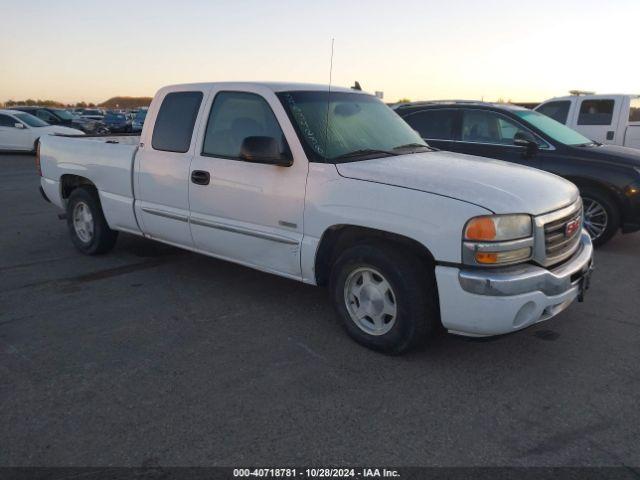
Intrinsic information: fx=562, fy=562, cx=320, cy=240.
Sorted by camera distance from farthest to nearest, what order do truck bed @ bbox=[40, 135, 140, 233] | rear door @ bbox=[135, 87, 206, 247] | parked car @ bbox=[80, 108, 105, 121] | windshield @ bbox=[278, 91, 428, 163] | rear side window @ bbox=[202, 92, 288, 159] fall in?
parked car @ bbox=[80, 108, 105, 121]
truck bed @ bbox=[40, 135, 140, 233]
rear door @ bbox=[135, 87, 206, 247]
rear side window @ bbox=[202, 92, 288, 159]
windshield @ bbox=[278, 91, 428, 163]

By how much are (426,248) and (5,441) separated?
2535mm

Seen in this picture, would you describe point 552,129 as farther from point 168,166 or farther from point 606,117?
point 168,166

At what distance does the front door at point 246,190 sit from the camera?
4215mm

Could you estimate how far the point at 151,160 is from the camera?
17.1ft

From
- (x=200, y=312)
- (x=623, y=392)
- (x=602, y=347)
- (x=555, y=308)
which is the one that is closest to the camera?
(x=623, y=392)

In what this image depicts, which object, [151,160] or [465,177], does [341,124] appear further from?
[151,160]

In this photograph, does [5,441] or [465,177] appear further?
[465,177]

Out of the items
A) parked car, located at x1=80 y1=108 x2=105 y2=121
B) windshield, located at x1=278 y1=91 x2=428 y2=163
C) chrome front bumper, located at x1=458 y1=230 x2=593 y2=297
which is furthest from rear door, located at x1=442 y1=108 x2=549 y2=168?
parked car, located at x1=80 y1=108 x2=105 y2=121

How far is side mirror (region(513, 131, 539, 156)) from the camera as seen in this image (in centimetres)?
671

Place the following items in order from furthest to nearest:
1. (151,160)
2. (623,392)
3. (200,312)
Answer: (151,160) < (200,312) < (623,392)

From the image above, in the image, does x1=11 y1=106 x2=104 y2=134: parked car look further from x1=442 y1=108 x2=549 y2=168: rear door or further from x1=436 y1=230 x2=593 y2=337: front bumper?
x1=436 y1=230 x2=593 y2=337: front bumper

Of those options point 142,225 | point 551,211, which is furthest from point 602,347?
point 142,225

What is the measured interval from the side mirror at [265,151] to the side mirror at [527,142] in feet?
12.3

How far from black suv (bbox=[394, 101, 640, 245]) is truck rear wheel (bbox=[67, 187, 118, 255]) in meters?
4.43
